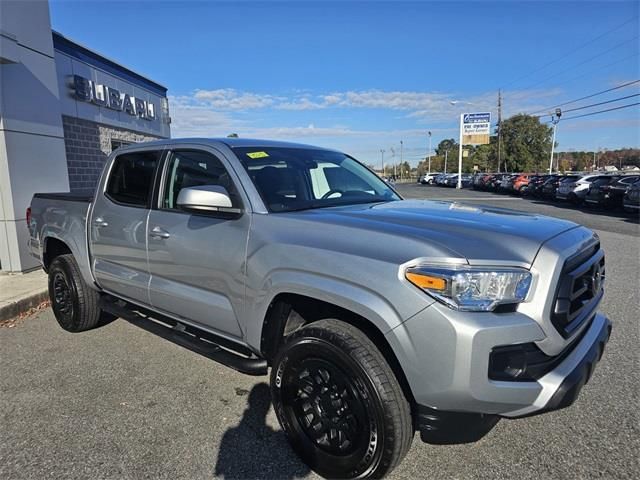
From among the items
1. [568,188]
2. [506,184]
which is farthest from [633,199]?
[506,184]

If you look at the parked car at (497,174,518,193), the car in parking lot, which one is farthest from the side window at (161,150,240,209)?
the parked car at (497,174,518,193)

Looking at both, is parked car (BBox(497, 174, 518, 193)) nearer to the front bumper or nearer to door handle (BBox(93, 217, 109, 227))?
door handle (BBox(93, 217, 109, 227))

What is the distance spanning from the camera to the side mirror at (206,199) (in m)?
2.69

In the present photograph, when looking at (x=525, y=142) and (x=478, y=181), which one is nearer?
(x=478, y=181)

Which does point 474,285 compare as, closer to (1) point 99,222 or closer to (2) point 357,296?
(2) point 357,296

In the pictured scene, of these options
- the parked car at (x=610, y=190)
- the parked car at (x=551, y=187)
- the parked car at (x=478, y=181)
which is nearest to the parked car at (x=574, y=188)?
the parked car at (x=610, y=190)

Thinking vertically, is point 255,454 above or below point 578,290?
below

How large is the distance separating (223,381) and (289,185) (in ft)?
5.49

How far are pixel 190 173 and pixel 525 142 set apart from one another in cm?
7952

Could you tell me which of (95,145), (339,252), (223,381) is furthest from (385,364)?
(95,145)

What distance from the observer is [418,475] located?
2455 mm

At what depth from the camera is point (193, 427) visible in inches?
116

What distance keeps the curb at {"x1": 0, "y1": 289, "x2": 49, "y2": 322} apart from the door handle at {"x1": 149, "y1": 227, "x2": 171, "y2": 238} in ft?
9.99

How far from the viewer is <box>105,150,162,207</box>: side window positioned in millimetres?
3721
